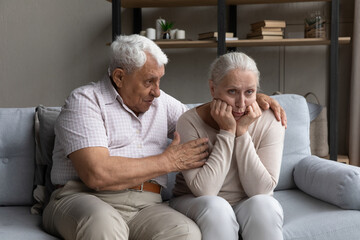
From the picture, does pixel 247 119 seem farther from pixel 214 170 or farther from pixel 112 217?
pixel 112 217

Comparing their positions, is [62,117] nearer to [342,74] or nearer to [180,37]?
[180,37]

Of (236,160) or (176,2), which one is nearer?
(236,160)

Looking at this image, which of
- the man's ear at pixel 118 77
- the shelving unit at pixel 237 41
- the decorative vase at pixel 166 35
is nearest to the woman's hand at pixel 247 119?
the man's ear at pixel 118 77

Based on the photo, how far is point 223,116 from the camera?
6.13ft

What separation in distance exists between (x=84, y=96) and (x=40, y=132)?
0.37 m

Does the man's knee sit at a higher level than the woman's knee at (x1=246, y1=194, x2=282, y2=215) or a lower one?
lower

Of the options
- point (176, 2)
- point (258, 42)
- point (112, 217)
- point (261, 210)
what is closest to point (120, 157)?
point (112, 217)

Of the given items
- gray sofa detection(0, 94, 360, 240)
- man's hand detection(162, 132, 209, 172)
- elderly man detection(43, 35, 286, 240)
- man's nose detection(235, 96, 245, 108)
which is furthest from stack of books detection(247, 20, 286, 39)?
man's hand detection(162, 132, 209, 172)

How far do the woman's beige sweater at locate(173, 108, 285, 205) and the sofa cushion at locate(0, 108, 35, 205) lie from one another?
0.71 m

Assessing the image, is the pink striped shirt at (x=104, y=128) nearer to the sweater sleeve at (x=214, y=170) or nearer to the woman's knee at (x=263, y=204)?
the sweater sleeve at (x=214, y=170)

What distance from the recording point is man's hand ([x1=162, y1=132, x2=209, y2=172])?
1.85 meters

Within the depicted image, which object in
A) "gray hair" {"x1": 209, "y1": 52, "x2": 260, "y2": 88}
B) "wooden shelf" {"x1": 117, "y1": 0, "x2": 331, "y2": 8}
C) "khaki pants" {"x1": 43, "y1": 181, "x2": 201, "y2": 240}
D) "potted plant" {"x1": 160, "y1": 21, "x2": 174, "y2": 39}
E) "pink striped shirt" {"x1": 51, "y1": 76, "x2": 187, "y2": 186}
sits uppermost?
"wooden shelf" {"x1": 117, "y1": 0, "x2": 331, "y2": 8}

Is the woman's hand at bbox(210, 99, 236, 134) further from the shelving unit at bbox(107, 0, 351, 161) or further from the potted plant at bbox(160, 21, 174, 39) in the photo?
the potted plant at bbox(160, 21, 174, 39)

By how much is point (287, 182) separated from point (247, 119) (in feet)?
1.84
